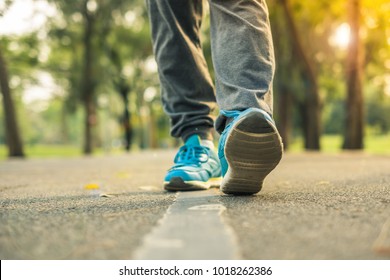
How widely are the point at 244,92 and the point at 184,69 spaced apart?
794 mm

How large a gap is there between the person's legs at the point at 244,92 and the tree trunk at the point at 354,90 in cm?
1090

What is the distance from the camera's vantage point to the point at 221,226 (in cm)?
142

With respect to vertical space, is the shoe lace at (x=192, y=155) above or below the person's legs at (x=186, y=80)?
below

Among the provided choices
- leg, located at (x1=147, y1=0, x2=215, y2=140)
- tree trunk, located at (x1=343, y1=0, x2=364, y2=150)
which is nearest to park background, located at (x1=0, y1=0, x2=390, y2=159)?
tree trunk, located at (x1=343, y1=0, x2=364, y2=150)

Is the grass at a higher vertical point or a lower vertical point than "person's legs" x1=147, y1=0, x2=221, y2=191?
lower

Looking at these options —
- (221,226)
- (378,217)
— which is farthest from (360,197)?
(221,226)

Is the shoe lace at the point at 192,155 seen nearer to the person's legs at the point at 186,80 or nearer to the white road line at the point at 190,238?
the person's legs at the point at 186,80

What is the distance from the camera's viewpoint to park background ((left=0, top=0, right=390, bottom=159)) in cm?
1329

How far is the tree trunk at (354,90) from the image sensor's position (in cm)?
1253

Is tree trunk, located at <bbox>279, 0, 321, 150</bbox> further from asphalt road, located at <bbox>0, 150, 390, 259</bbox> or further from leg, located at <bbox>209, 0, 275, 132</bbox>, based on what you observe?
asphalt road, located at <bbox>0, 150, 390, 259</bbox>

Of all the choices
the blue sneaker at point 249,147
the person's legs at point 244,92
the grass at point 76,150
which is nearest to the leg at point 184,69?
the person's legs at point 244,92

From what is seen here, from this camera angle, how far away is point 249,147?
195 centimetres

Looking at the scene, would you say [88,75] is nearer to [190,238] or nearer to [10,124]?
[10,124]

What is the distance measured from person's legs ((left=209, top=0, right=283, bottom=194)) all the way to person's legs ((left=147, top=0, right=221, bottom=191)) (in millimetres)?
441
